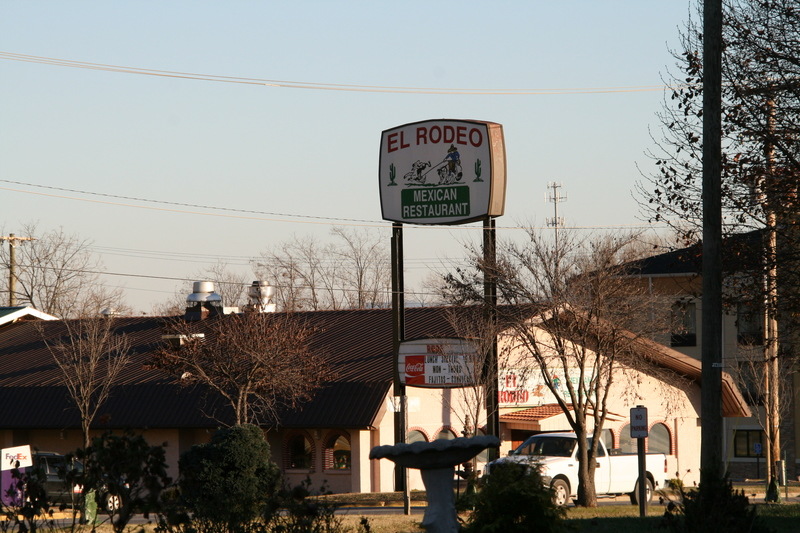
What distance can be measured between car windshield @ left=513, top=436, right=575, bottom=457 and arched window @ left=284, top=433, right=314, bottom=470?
9616 mm

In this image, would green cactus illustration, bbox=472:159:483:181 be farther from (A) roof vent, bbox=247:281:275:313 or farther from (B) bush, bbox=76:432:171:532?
(B) bush, bbox=76:432:171:532

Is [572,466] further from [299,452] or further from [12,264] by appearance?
[12,264]

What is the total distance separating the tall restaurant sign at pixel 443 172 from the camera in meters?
30.9

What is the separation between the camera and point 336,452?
34719 mm

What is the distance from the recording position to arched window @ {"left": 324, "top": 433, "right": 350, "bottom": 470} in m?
34.5

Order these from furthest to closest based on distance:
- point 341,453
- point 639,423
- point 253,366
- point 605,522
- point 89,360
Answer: point 89,360, point 341,453, point 253,366, point 639,423, point 605,522

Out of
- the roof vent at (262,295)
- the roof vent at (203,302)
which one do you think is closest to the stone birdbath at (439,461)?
the roof vent at (262,295)

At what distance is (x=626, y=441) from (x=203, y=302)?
651 inches

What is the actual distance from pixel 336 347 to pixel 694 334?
2176cm

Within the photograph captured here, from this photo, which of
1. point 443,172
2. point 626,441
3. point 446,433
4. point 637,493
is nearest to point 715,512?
point 637,493

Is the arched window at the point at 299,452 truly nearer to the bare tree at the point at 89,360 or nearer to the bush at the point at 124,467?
the bare tree at the point at 89,360

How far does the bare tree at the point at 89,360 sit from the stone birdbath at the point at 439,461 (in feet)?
80.5

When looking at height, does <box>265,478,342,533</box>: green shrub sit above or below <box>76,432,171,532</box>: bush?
below

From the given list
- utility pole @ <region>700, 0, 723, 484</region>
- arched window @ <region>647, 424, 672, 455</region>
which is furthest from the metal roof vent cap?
utility pole @ <region>700, 0, 723, 484</region>
